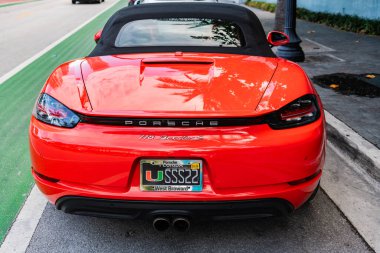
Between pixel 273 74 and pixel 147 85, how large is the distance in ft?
2.75

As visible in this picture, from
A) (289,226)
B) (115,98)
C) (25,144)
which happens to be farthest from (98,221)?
(25,144)

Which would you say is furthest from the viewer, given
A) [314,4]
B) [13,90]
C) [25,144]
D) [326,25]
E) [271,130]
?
[314,4]

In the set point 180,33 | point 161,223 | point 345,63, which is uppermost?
point 180,33

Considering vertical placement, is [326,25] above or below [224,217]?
below

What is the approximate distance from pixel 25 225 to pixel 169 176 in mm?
1280

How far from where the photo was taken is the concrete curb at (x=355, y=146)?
417 cm

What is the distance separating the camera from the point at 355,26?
45.9 ft

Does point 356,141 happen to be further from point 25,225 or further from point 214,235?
point 25,225

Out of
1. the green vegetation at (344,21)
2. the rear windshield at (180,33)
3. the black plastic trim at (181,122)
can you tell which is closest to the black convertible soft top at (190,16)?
the rear windshield at (180,33)

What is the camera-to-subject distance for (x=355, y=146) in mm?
4520

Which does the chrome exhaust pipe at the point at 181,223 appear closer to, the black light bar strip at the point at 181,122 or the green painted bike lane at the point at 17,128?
the black light bar strip at the point at 181,122

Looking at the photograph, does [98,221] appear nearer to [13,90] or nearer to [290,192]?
[290,192]

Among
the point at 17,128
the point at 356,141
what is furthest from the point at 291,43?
the point at 17,128

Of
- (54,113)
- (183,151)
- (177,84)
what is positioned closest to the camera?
(183,151)
